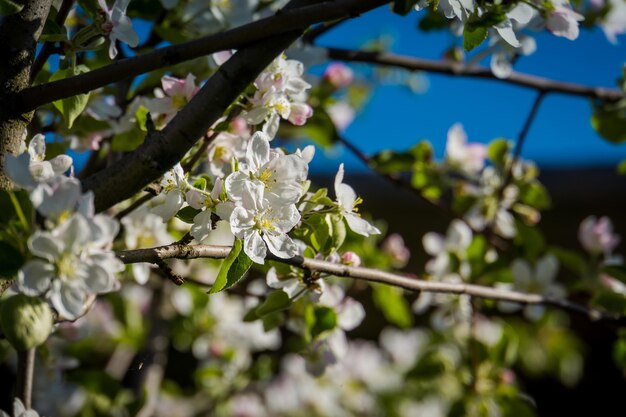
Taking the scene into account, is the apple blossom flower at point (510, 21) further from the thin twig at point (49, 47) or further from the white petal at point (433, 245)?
the white petal at point (433, 245)

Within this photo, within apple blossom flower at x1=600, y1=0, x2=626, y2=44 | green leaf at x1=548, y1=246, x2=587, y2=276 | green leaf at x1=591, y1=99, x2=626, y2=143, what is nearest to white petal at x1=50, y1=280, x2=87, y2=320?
green leaf at x1=591, y1=99, x2=626, y2=143

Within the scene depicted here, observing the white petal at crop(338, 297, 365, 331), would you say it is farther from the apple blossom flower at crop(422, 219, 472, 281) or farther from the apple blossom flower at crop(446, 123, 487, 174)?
the apple blossom flower at crop(446, 123, 487, 174)

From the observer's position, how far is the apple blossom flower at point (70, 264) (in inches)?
Answer: 20.1

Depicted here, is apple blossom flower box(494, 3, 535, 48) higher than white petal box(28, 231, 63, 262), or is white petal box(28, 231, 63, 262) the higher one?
apple blossom flower box(494, 3, 535, 48)

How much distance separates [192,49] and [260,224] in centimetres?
19

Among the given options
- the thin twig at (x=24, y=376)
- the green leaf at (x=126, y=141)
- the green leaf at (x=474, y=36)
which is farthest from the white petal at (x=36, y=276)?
the green leaf at (x=474, y=36)

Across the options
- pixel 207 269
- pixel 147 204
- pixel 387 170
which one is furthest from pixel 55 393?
pixel 387 170

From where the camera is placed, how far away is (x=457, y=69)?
4.53 ft

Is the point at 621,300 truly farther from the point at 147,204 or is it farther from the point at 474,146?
the point at 147,204

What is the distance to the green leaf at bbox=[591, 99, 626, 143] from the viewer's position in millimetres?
1153

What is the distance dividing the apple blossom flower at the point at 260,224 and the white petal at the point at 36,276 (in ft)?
0.60

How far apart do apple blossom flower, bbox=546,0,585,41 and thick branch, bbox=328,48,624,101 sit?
43 cm

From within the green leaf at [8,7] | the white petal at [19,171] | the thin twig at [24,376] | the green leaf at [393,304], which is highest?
the green leaf at [8,7]

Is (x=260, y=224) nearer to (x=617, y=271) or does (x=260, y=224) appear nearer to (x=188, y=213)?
(x=188, y=213)
